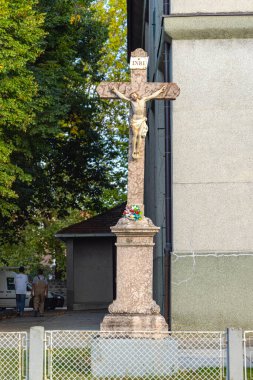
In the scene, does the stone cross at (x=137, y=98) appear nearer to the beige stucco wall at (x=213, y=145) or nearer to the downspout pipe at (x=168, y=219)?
the beige stucco wall at (x=213, y=145)

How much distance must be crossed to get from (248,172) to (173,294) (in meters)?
2.71

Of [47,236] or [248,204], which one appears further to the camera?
[47,236]

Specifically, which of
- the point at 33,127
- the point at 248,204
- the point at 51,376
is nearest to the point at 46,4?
the point at 33,127

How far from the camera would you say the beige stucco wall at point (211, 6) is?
18078 mm

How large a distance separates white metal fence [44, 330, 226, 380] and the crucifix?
320mm

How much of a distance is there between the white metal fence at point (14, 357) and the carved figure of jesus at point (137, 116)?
382 centimetres

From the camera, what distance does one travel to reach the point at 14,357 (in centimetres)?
1291

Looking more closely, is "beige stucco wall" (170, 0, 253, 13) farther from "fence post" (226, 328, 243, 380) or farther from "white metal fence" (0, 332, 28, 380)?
"fence post" (226, 328, 243, 380)

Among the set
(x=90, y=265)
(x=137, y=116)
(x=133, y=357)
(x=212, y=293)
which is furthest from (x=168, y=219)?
(x=90, y=265)

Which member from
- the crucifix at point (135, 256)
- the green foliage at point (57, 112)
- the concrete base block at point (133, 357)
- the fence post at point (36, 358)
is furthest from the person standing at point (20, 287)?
the fence post at point (36, 358)

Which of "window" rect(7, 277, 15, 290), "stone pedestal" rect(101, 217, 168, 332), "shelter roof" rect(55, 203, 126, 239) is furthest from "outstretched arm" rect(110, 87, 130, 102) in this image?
"window" rect(7, 277, 15, 290)

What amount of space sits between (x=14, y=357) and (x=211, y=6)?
852cm

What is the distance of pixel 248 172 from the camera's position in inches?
690

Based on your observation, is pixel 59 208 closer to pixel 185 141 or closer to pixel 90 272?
pixel 90 272
